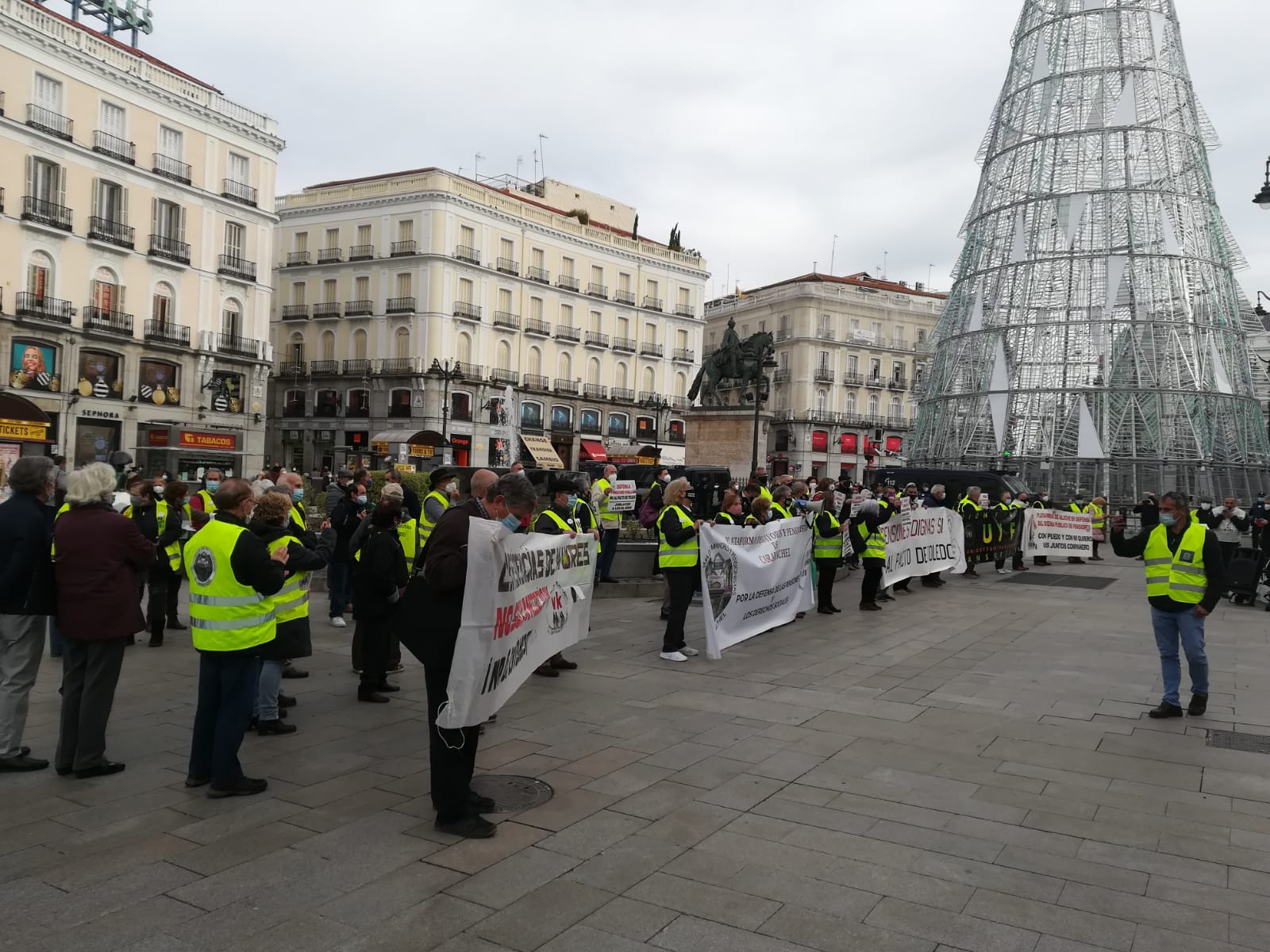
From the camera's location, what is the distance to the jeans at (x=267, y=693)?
6.73 meters

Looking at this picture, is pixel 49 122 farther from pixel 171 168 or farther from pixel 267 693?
pixel 267 693

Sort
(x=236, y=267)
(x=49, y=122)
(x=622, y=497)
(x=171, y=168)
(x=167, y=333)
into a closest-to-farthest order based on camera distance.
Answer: (x=622, y=497), (x=49, y=122), (x=171, y=168), (x=167, y=333), (x=236, y=267)

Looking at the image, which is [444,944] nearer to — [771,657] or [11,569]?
[11,569]

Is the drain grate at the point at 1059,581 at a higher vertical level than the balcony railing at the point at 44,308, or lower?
lower

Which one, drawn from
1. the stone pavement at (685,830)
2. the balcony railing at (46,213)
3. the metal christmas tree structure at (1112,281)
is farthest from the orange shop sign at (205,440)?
the stone pavement at (685,830)

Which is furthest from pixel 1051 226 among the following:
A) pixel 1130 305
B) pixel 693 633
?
pixel 693 633

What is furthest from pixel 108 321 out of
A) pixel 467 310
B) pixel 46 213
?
pixel 467 310

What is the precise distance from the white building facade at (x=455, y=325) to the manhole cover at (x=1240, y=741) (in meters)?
39.3

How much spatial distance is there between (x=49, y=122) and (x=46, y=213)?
125 inches

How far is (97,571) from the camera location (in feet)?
18.8

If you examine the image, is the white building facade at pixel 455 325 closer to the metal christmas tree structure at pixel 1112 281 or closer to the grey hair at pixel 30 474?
the metal christmas tree structure at pixel 1112 281

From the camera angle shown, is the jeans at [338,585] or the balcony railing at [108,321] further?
the balcony railing at [108,321]

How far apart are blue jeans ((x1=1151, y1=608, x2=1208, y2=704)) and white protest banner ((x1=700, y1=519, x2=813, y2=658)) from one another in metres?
4.00

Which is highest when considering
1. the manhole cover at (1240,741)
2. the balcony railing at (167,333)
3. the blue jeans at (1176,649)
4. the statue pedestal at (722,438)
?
the balcony railing at (167,333)
